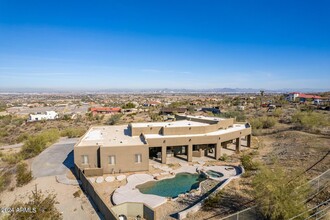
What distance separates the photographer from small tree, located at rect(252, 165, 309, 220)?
468 inches

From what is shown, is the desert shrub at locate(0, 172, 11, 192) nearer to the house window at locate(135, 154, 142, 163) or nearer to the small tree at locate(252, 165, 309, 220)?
the house window at locate(135, 154, 142, 163)

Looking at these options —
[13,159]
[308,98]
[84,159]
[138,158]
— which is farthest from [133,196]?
[308,98]

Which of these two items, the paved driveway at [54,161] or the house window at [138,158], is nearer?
the house window at [138,158]

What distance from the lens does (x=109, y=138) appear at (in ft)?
90.1

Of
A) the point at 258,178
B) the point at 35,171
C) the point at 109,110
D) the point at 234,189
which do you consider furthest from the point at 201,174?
the point at 109,110

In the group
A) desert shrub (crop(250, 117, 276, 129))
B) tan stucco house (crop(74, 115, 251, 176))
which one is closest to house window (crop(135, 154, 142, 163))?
Answer: tan stucco house (crop(74, 115, 251, 176))

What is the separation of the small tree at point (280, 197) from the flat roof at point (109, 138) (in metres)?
14.6

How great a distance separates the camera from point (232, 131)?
30.7 meters

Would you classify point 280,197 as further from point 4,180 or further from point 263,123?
point 263,123

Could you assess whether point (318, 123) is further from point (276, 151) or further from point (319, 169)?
point (319, 169)

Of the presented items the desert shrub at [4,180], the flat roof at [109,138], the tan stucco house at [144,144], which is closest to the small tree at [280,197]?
the tan stucco house at [144,144]

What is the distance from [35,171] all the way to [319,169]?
29397 millimetres

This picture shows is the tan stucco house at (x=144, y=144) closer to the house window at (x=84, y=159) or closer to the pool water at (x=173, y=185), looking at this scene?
the house window at (x=84, y=159)

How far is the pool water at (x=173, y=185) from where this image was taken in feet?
63.8
